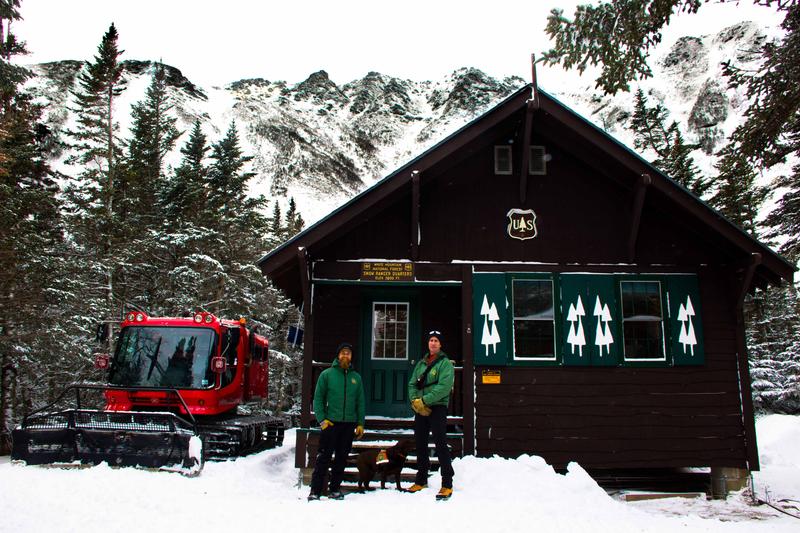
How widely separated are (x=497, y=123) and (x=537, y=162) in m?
1.33

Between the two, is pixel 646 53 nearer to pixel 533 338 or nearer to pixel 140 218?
pixel 533 338

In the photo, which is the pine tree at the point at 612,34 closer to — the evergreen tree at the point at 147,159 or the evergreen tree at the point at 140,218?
the evergreen tree at the point at 140,218

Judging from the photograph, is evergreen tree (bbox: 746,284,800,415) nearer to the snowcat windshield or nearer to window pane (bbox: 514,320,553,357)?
window pane (bbox: 514,320,553,357)

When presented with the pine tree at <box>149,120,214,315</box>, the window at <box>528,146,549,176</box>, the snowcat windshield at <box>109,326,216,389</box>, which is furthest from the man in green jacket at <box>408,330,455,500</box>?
the pine tree at <box>149,120,214,315</box>

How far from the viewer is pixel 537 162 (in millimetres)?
10602

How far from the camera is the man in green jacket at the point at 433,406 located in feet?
23.6

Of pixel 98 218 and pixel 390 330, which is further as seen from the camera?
pixel 98 218

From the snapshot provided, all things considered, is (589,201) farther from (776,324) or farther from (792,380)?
(776,324)

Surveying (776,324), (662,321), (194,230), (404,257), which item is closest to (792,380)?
(776,324)

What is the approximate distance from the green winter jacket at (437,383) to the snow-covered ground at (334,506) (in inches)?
48.0

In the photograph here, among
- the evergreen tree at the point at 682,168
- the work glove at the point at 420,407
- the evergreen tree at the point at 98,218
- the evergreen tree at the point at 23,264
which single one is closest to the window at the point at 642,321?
the work glove at the point at 420,407

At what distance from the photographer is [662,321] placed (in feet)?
32.9

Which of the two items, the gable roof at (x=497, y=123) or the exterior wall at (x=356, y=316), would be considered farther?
the exterior wall at (x=356, y=316)

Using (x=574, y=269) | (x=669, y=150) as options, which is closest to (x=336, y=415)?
(x=574, y=269)
